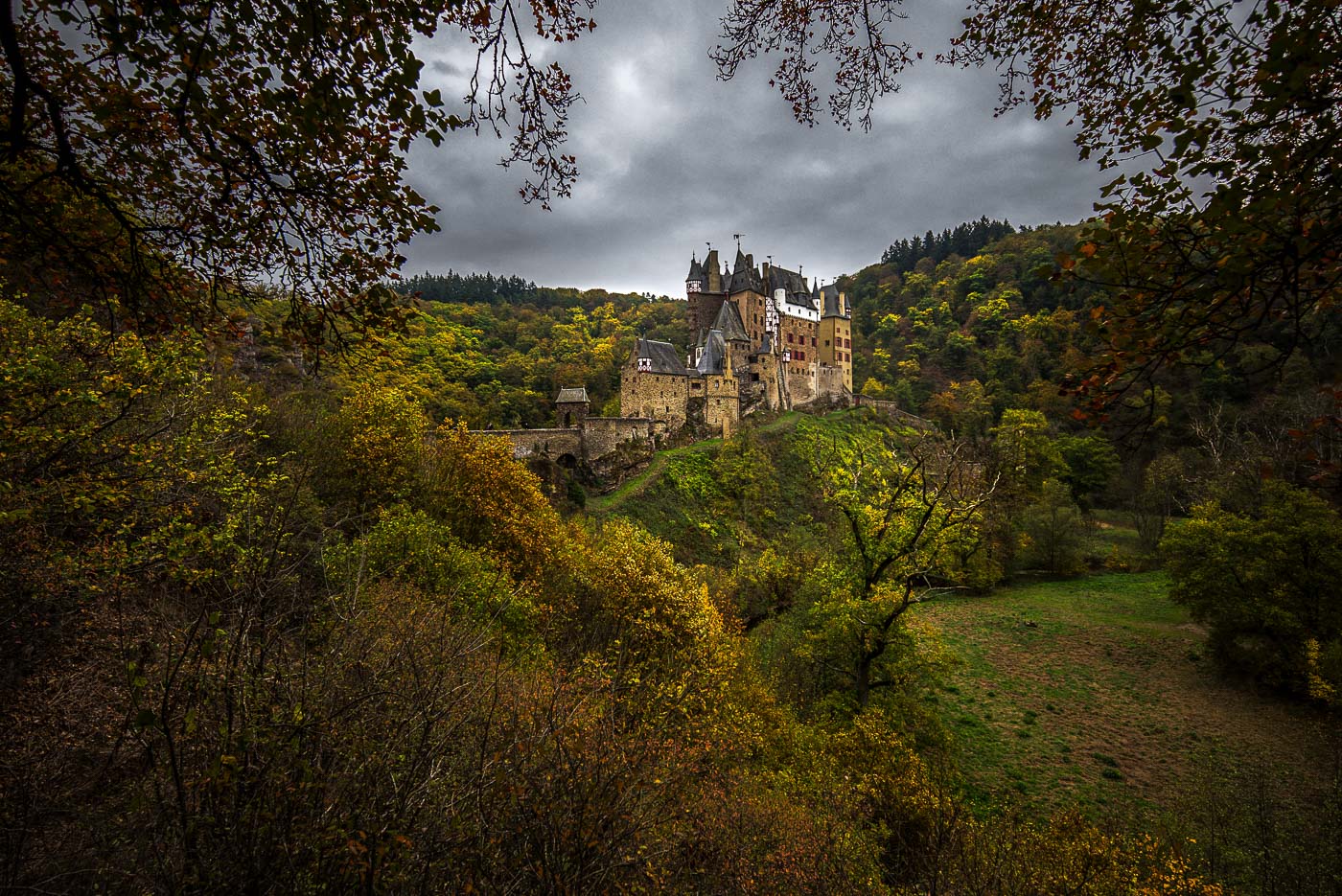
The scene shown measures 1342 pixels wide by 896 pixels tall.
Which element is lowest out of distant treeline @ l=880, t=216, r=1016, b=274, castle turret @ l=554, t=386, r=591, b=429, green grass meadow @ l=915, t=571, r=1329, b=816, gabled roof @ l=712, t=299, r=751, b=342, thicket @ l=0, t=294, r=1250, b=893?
green grass meadow @ l=915, t=571, r=1329, b=816

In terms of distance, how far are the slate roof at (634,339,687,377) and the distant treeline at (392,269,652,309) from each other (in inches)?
1665

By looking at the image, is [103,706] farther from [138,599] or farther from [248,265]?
[248,265]

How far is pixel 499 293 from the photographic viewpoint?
8138cm

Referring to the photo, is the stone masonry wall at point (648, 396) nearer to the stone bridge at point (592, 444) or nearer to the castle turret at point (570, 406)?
the stone bridge at point (592, 444)

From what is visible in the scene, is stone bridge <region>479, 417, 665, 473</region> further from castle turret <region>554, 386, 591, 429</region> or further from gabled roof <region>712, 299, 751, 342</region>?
gabled roof <region>712, 299, 751, 342</region>

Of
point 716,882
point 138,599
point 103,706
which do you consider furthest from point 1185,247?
point 138,599

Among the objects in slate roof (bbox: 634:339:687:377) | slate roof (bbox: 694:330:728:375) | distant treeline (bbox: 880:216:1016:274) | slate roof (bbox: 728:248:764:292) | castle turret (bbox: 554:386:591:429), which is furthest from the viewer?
distant treeline (bbox: 880:216:1016:274)

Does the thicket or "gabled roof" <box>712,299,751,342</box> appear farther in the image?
"gabled roof" <box>712,299,751,342</box>

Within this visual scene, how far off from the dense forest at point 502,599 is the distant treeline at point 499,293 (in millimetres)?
55525

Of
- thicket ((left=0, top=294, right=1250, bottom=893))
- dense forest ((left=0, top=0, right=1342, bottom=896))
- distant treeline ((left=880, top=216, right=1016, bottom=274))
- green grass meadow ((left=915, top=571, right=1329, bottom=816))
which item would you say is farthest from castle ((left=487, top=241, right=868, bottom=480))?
distant treeline ((left=880, top=216, right=1016, bottom=274))

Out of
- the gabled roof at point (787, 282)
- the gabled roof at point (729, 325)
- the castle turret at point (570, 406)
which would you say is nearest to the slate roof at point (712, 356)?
the gabled roof at point (729, 325)

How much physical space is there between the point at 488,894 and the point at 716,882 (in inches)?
144

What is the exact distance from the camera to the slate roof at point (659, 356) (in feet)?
130

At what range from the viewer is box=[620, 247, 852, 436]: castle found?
131 feet
